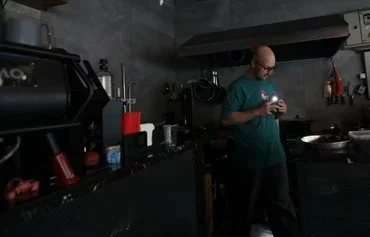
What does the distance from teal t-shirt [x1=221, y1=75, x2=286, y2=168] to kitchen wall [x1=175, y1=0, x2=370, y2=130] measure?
1.05 meters

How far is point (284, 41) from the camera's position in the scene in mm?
2100

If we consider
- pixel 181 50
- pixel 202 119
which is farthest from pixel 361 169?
pixel 202 119

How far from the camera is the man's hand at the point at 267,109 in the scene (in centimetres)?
158

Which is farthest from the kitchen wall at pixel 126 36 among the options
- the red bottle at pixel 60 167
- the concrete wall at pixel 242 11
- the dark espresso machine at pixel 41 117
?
the red bottle at pixel 60 167

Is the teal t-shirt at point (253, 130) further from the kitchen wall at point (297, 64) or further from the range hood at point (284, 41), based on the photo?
the kitchen wall at point (297, 64)

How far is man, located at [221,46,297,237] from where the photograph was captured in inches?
66.1

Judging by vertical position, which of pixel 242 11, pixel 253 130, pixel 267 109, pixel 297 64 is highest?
pixel 242 11

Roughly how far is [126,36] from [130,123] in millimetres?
1319

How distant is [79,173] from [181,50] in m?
1.72

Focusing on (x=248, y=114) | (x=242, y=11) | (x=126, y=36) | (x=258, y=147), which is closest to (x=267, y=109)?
(x=248, y=114)

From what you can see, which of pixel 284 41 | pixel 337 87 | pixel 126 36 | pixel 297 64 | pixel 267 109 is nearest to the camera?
pixel 267 109

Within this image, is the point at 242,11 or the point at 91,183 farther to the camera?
the point at 242,11

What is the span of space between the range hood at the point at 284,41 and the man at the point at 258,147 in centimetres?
49

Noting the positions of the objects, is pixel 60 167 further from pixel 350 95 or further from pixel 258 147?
pixel 350 95
